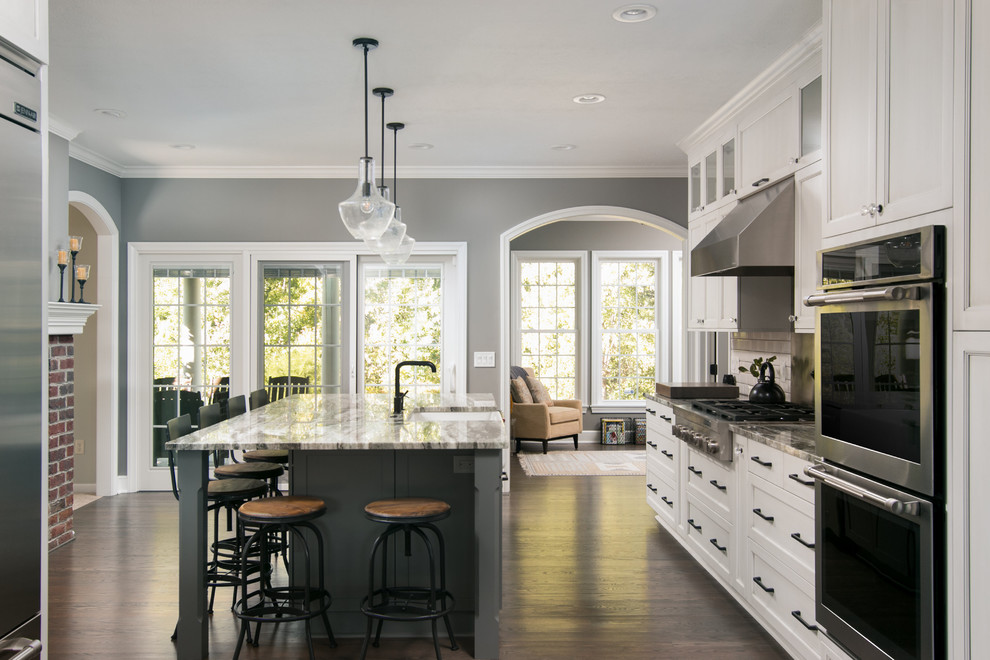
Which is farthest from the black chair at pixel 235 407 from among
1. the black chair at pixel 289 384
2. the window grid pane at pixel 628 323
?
the window grid pane at pixel 628 323

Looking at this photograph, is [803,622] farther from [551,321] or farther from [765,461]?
A: [551,321]

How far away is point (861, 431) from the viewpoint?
7.47 feet

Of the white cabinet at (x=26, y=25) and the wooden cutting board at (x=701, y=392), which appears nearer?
the white cabinet at (x=26, y=25)

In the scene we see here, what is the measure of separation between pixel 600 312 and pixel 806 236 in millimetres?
5397

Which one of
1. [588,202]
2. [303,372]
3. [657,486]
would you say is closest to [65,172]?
[303,372]

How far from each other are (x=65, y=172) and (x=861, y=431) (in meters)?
5.01

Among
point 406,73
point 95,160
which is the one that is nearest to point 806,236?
point 406,73

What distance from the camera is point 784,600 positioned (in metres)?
2.98

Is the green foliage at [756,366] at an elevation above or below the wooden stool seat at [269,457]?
above

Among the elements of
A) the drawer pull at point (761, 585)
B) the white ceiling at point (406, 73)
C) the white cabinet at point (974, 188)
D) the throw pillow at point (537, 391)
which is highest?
the white ceiling at point (406, 73)

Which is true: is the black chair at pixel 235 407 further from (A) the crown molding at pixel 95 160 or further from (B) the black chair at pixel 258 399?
(A) the crown molding at pixel 95 160

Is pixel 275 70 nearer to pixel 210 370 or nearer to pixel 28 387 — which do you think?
pixel 28 387

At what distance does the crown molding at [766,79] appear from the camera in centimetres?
331

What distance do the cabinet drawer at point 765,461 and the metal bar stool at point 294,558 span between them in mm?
1879
